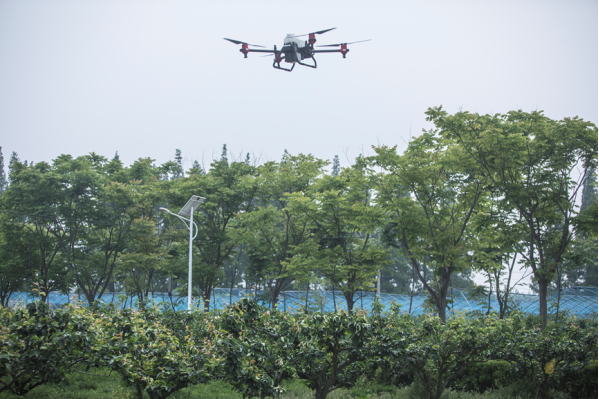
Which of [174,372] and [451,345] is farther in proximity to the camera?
[451,345]

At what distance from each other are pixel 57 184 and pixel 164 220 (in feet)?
17.9

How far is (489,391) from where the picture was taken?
9891 mm

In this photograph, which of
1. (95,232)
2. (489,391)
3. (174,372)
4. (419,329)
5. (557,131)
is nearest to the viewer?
(174,372)

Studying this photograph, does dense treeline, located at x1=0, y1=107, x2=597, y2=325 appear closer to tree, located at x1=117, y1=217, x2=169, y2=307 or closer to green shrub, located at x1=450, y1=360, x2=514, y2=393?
tree, located at x1=117, y1=217, x2=169, y2=307

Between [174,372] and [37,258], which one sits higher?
[37,258]

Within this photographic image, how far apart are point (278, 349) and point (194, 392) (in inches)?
191

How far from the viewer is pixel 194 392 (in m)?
10.7

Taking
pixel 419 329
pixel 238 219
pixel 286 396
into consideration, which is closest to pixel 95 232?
pixel 238 219

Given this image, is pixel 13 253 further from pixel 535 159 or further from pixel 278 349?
pixel 535 159

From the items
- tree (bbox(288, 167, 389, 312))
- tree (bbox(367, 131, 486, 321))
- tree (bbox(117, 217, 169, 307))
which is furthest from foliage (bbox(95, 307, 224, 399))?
tree (bbox(117, 217, 169, 307))

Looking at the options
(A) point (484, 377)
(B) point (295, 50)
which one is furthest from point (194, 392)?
(B) point (295, 50)

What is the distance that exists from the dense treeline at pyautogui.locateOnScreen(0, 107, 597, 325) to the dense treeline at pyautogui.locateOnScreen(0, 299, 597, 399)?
13.6 ft

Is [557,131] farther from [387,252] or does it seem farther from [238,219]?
[238,219]

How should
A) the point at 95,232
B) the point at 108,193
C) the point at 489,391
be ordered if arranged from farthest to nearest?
the point at 95,232 < the point at 108,193 < the point at 489,391
